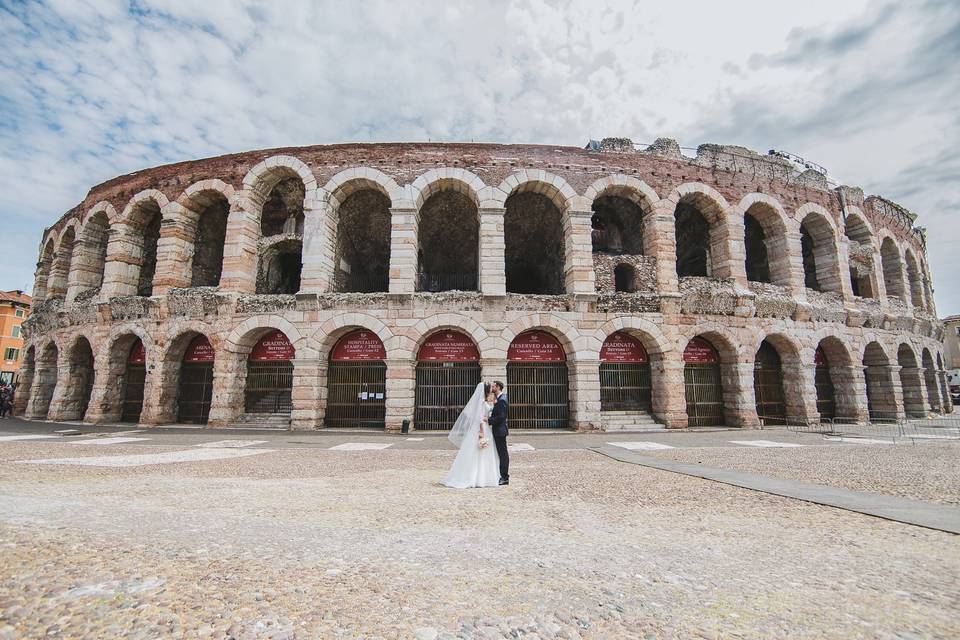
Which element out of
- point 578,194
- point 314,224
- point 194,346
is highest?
point 578,194

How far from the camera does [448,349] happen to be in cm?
1496

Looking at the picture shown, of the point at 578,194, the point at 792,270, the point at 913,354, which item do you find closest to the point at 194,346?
the point at 578,194

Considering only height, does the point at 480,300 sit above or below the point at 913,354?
above

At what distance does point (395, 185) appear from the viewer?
15.4m

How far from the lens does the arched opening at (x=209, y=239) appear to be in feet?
55.8

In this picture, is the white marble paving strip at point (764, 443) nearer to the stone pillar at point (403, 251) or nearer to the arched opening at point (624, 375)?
the arched opening at point (624, 375)

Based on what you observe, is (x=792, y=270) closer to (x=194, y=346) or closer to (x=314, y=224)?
(x=314, y=224)

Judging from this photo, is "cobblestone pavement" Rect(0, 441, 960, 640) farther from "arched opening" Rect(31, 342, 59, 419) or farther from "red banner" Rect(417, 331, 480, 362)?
"arched opening" Rect(31, 342, 59, 419)

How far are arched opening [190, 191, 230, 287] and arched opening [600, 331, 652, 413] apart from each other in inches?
652

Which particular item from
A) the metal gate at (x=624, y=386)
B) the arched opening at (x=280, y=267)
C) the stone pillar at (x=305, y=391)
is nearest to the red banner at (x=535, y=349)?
the metal gate at (x=624, y=386)

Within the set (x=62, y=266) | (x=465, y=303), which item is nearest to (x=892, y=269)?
(x=465, y=303)

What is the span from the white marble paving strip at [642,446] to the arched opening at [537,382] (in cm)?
402

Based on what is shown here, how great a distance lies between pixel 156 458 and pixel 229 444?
272 centimetres

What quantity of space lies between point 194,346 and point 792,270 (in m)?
24.4
